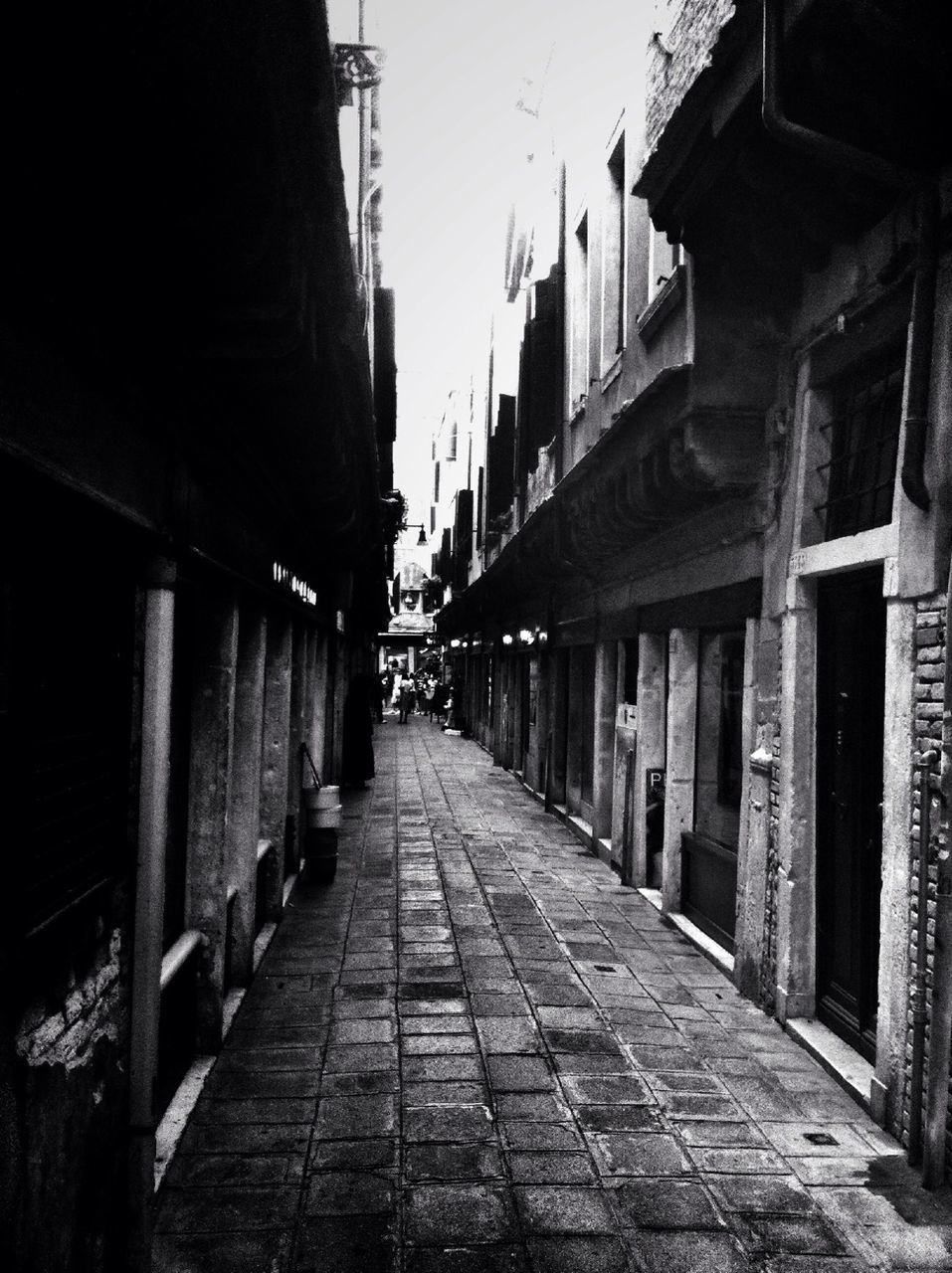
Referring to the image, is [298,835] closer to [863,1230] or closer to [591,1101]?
[591,1101]

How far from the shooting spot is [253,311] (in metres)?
2.97

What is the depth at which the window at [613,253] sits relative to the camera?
1001cm

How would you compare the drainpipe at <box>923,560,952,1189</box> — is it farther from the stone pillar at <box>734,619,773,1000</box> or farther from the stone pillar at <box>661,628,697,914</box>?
the stone pillar at <box>661,628,697,914</box>

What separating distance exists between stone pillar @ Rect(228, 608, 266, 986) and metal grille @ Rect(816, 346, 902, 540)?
3.73 m

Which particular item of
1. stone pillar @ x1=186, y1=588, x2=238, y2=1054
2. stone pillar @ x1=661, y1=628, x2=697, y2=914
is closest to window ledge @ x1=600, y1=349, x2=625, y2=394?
stone pillar @ x1=661, y1=628, x2=697, y2=914

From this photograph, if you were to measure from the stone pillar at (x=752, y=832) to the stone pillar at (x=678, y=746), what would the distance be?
150cm

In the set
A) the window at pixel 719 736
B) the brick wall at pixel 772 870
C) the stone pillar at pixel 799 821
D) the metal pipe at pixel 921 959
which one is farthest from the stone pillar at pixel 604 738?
the metal pipe at pixel 921 959

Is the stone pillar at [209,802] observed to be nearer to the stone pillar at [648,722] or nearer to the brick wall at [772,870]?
the brick wall at [772,870]

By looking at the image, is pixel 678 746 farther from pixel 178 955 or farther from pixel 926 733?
pixel 178 955

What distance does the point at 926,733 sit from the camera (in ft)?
14.0

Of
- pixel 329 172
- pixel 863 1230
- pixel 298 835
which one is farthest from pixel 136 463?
pixel 298 835

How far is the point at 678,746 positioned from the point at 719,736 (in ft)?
1.49

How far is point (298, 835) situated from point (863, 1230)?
6.63 metres

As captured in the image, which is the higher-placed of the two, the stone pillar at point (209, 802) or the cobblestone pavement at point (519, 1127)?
the stone pillar at point (209, 802)
